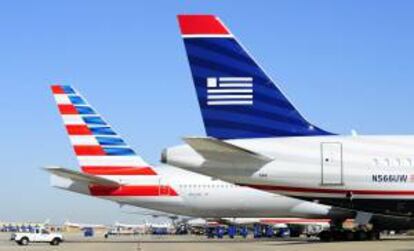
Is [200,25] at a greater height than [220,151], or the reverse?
[200,25]

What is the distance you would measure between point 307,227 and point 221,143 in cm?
3138

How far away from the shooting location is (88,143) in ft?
122

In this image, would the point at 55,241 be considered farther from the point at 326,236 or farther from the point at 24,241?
the point at 326,236

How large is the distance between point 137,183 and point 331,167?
16.8 m

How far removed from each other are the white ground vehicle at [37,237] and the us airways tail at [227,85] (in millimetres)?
22494

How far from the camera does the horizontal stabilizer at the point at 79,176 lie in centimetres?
3362

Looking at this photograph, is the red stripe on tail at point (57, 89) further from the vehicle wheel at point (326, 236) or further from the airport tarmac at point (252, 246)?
the vehicle wheel at point (326, 236)

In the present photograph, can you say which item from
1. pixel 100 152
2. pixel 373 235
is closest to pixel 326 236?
pixel 373 235

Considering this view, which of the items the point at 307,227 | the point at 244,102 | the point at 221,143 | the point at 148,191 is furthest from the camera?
the point at 307,227

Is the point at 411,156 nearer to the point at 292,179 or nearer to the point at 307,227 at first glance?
the point at 292,179

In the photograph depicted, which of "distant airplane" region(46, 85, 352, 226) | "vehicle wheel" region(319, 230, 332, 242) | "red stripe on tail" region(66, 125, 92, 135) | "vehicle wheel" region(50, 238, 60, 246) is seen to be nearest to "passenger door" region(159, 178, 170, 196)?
"distant airplane" region(46, 85, 352, 226)

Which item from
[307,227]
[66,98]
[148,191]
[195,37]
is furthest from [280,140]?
[307,227]

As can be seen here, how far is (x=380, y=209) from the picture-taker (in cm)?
2198

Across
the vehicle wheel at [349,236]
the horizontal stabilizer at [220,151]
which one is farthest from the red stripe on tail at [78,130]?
the horizontal stabilizer at [220,151]
